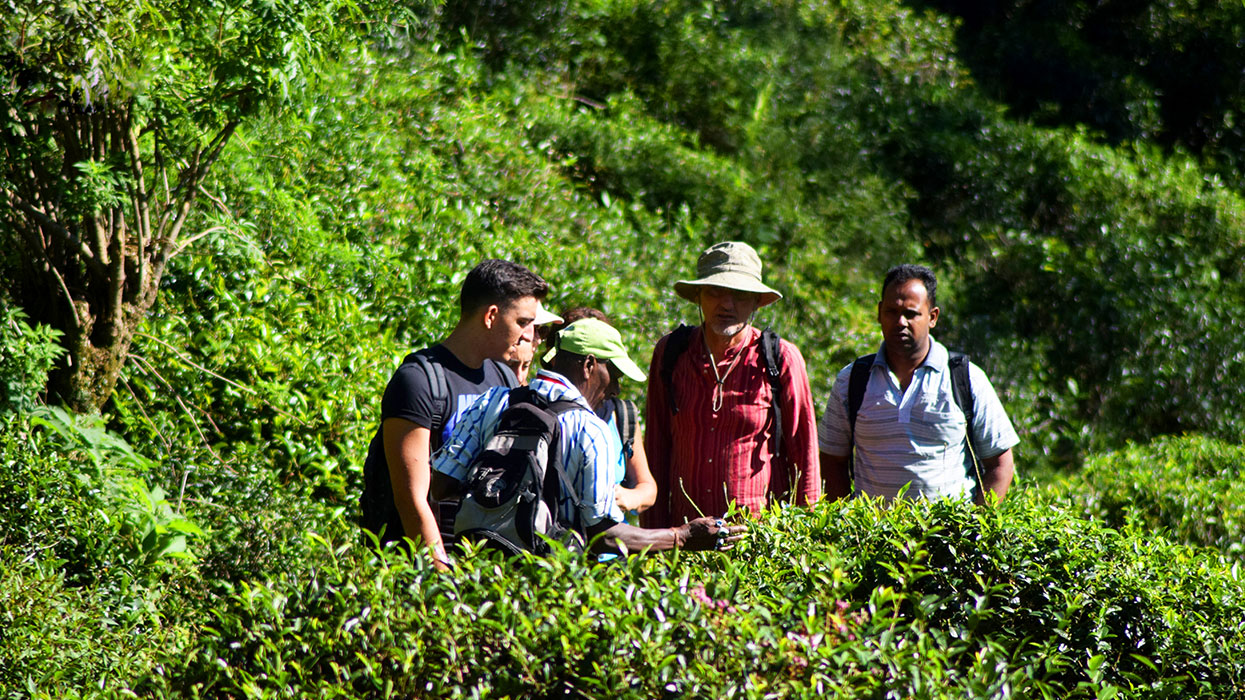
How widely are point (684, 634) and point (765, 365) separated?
195cm

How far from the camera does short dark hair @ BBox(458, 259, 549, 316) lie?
375 cm

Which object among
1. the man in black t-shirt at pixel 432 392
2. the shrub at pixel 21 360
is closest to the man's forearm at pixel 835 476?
the man in black t-shirt at pixel 432 392

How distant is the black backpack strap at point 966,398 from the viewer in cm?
462

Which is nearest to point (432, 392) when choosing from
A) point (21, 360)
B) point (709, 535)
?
point (709, 535)

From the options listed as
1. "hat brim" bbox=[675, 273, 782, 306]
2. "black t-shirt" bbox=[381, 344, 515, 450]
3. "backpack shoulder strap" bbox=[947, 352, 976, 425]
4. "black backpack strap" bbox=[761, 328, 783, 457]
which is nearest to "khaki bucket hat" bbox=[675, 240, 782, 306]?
"hat brim" bbox=[675, 273, 782, 306]

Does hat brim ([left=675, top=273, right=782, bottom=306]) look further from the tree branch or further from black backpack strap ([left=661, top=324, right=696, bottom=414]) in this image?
Answer: the tree branch

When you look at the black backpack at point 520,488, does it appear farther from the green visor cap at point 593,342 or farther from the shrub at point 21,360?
the shrub at point 21,360

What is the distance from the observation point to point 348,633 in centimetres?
269

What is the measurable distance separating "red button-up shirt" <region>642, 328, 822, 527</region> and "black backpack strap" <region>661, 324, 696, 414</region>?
0.05 metres

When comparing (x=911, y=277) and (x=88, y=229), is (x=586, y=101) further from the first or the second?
(x=911, y=277)

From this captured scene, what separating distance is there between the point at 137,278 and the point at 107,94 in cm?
103

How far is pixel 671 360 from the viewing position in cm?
469

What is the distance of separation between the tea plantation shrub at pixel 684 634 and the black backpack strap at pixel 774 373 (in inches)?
44.3

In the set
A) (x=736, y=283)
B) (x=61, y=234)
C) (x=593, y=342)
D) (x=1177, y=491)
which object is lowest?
(x=1177, y=491)
